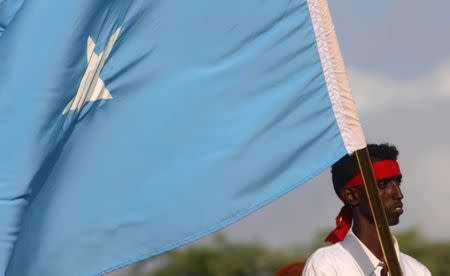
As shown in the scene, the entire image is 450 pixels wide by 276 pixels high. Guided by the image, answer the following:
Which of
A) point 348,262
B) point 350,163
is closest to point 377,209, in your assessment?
point 348,262

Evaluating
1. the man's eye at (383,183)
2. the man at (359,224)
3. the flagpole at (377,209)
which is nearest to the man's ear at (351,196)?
the man at (359,224)

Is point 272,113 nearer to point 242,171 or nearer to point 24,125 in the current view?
point 242,171

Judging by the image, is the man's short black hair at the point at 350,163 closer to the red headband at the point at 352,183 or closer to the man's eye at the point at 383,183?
the red headband at the point at 352,183

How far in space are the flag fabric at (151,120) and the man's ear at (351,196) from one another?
98cm

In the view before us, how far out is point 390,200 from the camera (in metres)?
6.87

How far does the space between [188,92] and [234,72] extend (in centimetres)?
21

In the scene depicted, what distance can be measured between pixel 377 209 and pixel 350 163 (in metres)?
0.99

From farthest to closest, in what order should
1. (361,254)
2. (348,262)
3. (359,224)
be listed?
(359,224) → (361,254) → (348,262)

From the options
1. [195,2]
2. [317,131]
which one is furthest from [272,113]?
[195,2]

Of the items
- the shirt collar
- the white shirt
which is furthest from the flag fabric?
the shirt collar

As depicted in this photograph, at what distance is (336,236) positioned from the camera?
277 inches

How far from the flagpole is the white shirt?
549mm

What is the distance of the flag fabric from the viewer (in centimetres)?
587

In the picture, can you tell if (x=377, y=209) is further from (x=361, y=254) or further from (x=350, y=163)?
(x=350, y=163)
